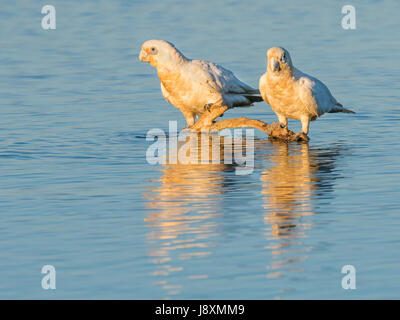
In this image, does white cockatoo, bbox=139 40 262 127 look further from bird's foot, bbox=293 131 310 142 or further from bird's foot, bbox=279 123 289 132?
bird's foot, bbox=293 131 310 142

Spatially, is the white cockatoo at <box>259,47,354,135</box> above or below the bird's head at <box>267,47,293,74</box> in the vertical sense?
below

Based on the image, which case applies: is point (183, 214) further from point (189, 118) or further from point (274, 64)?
point (189, 118)

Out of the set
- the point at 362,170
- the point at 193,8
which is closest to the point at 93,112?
the point at 362,170

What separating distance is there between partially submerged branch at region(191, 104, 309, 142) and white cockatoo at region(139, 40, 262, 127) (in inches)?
8.2

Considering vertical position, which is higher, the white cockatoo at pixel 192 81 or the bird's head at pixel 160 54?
the bird's head at pixel 160 54

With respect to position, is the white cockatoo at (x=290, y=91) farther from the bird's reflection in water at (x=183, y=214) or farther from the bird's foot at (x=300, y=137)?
Answer: the bird's reflection in water at (x=183, y=214)

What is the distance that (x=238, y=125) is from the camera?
62.8ft

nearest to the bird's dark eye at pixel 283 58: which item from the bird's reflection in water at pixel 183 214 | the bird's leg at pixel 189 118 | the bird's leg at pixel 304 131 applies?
the bird's leg at pixel 304 131

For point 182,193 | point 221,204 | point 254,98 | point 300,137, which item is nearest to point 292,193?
point 221,204

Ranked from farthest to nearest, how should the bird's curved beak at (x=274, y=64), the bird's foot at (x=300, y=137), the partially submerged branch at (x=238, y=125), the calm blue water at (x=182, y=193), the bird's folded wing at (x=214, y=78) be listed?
1. the bird's folded wing at (x=214, y=78)
2. the partially submerged branch at (x=238, y=125)
3. the bird's foot at (x=300, y=137)
4. the bird's curved beak at (x=274, y=64)
5. the calm blue water at (x=182, y=193)

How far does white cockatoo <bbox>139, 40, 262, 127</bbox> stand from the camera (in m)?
19.7

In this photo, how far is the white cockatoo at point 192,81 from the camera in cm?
1970

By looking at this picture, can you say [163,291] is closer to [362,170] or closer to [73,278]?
[73,278]

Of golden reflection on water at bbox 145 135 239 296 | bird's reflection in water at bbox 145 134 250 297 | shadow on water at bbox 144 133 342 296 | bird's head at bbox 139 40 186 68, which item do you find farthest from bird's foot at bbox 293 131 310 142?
bird's head at bbox 139 40 186 68
